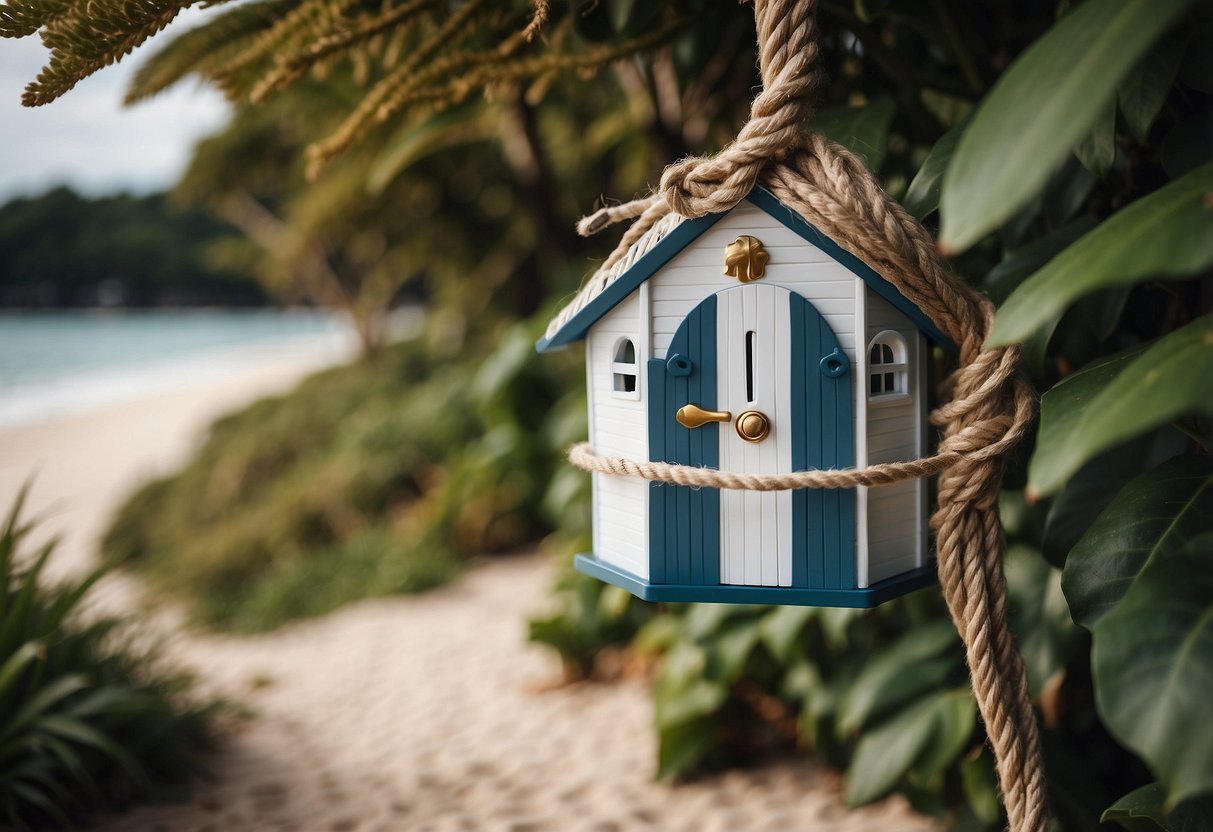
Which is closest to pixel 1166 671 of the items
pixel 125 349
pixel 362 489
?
pixel 362 489

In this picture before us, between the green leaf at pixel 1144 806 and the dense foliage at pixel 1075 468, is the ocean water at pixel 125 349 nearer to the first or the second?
the dense foliage at pixel 1075 468

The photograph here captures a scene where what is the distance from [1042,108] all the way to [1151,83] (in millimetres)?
465

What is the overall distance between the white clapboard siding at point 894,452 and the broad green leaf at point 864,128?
224 mm

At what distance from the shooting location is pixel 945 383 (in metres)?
0.95

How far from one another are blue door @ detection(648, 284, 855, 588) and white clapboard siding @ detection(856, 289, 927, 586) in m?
0.03

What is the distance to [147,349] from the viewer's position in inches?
1206

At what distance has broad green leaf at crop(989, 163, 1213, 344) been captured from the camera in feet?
1.79

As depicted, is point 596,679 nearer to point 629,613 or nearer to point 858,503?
point 629,613

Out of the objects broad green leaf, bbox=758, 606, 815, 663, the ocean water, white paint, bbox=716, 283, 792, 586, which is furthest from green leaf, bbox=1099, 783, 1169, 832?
the ocean water

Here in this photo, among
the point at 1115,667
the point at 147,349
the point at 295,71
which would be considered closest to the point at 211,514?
the point at 295,71

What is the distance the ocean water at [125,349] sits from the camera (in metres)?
20.5

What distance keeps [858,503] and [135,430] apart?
49.6ft

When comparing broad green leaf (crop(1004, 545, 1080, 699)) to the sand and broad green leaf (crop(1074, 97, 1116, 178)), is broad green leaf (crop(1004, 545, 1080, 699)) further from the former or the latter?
the sand

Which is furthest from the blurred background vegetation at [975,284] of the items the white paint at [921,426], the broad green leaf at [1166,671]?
the white paint at [921,426]
